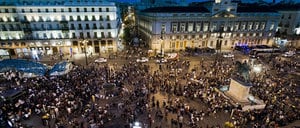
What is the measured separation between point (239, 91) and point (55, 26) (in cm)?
4100

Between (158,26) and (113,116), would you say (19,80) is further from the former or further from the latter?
(158,26)

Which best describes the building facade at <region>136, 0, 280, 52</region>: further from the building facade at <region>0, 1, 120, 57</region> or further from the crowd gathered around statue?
the crowd gathered around statue

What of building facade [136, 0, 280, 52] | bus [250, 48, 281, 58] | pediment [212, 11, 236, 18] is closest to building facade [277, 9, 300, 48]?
building facade [136, 0, 280, 52]

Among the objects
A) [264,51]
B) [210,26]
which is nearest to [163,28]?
[210,26]

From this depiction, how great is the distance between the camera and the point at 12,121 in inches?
801

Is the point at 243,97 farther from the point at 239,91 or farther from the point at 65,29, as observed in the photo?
the point at 65,29

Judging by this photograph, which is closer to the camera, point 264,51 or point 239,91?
point 239,91

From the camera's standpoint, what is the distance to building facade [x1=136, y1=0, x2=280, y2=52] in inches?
2128

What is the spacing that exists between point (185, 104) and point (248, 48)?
3863 centimetres

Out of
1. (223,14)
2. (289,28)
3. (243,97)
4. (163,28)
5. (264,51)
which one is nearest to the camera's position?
(243,97)

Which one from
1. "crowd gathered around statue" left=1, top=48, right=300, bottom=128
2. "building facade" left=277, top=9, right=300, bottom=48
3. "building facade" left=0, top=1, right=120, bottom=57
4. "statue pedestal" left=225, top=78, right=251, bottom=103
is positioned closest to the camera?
"crowd gathered around statue" left=1, top=48, right=300, bottom=128

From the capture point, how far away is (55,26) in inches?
1850

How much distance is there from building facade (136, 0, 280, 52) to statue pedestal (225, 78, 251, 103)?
2797 cm

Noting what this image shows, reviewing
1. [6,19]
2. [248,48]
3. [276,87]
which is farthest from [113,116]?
[248,48]
